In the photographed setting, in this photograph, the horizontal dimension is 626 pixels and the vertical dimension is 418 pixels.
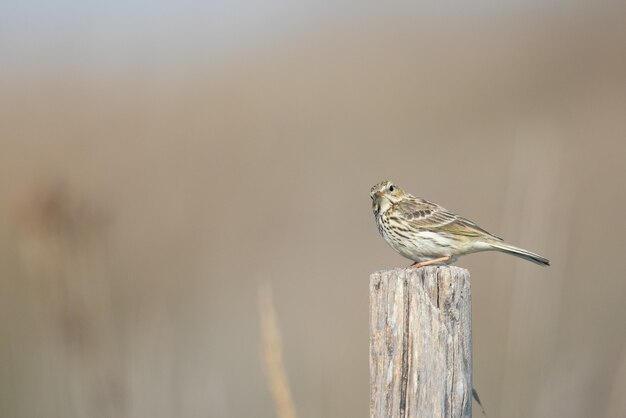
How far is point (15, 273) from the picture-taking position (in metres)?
8.85

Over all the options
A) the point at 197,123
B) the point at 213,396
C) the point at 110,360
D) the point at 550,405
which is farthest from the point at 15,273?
the point at 197,123

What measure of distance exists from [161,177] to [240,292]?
3571 mm

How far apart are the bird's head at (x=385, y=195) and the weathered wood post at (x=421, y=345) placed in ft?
9.91

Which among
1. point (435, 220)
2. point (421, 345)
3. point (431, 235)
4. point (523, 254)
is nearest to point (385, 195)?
point (435, 220)

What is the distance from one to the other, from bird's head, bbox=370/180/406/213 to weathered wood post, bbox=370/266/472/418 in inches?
119

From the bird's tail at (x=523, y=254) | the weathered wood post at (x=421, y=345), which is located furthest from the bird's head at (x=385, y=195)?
the weathered wood post at (x=421, y=345)

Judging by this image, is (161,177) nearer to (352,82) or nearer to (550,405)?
(352,82)

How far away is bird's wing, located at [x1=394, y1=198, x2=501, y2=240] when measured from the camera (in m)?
6.46

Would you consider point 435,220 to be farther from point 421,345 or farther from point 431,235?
point 421,345

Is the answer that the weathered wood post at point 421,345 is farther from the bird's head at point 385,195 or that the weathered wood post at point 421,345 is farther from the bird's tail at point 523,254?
the bird's head at point 385,195

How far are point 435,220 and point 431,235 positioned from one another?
0.18 m

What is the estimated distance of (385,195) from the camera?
6.80 meters

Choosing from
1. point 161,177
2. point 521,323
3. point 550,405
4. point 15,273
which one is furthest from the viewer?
point 161,177

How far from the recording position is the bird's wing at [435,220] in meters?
6.46
